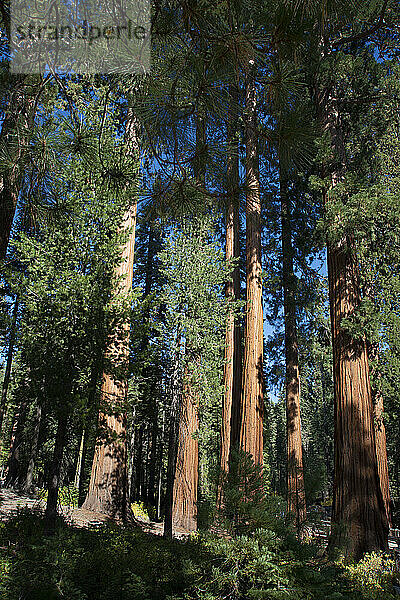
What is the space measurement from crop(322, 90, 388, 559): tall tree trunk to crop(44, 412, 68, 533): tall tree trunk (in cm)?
376

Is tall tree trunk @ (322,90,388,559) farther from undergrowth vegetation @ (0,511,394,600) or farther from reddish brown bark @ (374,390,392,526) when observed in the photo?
reddish brown bark @ (374,390,392,526)

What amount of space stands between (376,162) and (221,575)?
10.7 m

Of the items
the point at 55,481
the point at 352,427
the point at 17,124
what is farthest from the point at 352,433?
the point at 17,124

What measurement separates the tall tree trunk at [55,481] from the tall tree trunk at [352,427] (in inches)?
148

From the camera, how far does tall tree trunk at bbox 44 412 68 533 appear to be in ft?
17.5

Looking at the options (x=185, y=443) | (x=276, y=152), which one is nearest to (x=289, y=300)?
(x=185, y=443)

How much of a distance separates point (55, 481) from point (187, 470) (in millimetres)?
6084

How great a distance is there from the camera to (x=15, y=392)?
19.1 ft

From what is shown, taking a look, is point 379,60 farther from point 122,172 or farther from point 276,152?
point 122,172

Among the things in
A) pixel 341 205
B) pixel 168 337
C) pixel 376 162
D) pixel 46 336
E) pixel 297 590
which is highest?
pixel 376 162

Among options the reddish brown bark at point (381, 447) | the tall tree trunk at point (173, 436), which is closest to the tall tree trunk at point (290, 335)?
the reddish brown bark at point (381, 447)

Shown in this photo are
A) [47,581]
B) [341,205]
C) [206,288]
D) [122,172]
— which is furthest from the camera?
[206,288]

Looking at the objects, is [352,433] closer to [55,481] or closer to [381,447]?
[55,481]

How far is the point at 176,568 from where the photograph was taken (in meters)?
4.91
